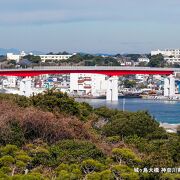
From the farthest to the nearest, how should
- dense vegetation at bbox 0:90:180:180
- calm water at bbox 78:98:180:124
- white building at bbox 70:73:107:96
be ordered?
white building at bbox 70:73:107:96 → calm water at bbox 78:98:180:124 → dense vegetation at bbox 0:90:180:180

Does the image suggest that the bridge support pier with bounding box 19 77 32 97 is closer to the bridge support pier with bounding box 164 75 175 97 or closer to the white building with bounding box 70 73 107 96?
the white building with bounding box 70 73 107 96

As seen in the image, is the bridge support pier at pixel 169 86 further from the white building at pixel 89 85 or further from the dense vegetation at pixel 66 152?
the dense vegetation at pixel 66 152

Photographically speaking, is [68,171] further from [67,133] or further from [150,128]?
[150,128]

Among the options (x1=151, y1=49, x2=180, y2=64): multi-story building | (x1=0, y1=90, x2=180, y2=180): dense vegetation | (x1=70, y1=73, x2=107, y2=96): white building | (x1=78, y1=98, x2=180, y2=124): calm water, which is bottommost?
(x1=78, y1=98, x2=180, y2=124): calm water

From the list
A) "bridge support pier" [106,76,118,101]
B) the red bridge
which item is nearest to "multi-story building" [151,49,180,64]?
the red bridge

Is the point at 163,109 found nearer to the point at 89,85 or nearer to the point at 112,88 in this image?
the point at 112,88

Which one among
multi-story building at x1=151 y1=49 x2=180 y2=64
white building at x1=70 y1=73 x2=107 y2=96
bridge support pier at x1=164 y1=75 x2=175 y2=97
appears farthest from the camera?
multi-story building at x1=151 y1=49 x2=180 y2=64
